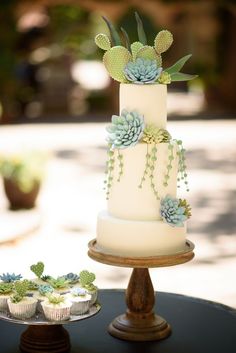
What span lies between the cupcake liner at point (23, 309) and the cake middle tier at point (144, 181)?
0.63 meters

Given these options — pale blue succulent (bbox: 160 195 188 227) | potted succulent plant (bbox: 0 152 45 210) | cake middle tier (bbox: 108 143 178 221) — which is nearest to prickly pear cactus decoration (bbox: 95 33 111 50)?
cake middle tier (bbox: 108 143 178 221)

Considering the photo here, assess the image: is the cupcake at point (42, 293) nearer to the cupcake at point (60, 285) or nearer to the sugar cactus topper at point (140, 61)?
the cupcake at point (60, 285)

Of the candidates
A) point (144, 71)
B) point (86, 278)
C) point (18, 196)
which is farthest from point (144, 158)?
point (18, 196)

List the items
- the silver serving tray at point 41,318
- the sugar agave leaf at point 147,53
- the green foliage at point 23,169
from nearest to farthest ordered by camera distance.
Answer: the silver serving tray at point 41,318 < the sugar agave leaf at point 147,53 < the green foliage at point 23,169

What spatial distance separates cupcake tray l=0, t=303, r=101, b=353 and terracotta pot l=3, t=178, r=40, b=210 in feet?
20.9

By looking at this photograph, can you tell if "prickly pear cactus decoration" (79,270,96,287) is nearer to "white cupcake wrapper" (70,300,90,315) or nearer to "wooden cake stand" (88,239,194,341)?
"wooden cake stand" (88,239,194,341)

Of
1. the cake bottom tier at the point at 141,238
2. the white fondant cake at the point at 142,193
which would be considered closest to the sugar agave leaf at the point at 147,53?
the white fondant cake at the point at 142,193

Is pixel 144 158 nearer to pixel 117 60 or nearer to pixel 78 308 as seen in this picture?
pixel 117 60

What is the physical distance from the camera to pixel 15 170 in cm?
1021

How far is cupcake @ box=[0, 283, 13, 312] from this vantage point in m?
4.02

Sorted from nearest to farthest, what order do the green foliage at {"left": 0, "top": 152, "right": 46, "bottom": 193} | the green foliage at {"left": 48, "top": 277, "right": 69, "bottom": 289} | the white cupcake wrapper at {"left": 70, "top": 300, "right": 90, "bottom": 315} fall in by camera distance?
the white cupcake wrapper at {"left": 70, "top": 300, "right": 90, "bottom": 315}
the green foliage at {"left": 48, "top": 277, "right": 69, "bottom": 289}
the green foliage at {"left": 0, "top": 152, "right": 46, "bottom": 193}

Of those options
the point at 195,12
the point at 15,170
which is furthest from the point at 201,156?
the point at 195,12

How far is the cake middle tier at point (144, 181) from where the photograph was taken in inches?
160

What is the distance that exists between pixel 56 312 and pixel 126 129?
0.90 metres
